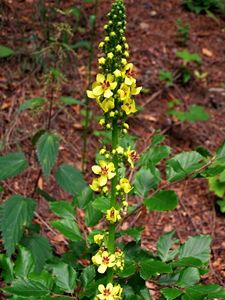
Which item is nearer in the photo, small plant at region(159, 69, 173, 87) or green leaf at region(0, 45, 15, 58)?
green leaf at region(0, 45, 15, 58)

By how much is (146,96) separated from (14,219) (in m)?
2.33

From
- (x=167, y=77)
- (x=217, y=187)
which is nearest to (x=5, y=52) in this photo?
(x=167, y=77)

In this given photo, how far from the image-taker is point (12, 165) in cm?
279

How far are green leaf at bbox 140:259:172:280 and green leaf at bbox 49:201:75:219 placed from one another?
446 millimetres

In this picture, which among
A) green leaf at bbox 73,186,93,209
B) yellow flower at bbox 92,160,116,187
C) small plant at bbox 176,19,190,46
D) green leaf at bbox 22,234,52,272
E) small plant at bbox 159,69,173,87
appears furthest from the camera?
small plant at bbox 176,19,190,46

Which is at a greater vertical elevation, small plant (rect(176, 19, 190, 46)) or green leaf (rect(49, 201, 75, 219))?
green leaf (rect(49, 201, 75, 219))

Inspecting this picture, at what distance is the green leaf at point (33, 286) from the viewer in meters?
2.04

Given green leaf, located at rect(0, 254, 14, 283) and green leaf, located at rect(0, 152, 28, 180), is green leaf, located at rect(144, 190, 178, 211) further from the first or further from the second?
green leaf, located at rect(0, 152, 28, 180)

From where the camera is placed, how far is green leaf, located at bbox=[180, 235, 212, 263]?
240cm

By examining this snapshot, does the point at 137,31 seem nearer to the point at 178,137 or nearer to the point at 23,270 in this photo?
the point at 178,137

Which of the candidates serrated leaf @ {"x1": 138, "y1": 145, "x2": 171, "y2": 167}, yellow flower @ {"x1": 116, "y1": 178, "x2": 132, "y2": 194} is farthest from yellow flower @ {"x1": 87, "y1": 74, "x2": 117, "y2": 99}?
serrated leaf @ {"x1": 138, "y1": 145, "x2": 171, "y2": 167}

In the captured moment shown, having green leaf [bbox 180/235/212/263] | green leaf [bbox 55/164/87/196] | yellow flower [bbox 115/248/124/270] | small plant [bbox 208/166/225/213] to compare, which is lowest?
small plant [bbox 208/166/225/213]

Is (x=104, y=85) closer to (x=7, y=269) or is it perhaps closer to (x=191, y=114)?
(x=7, y=269)

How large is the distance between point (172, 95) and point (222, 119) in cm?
55
